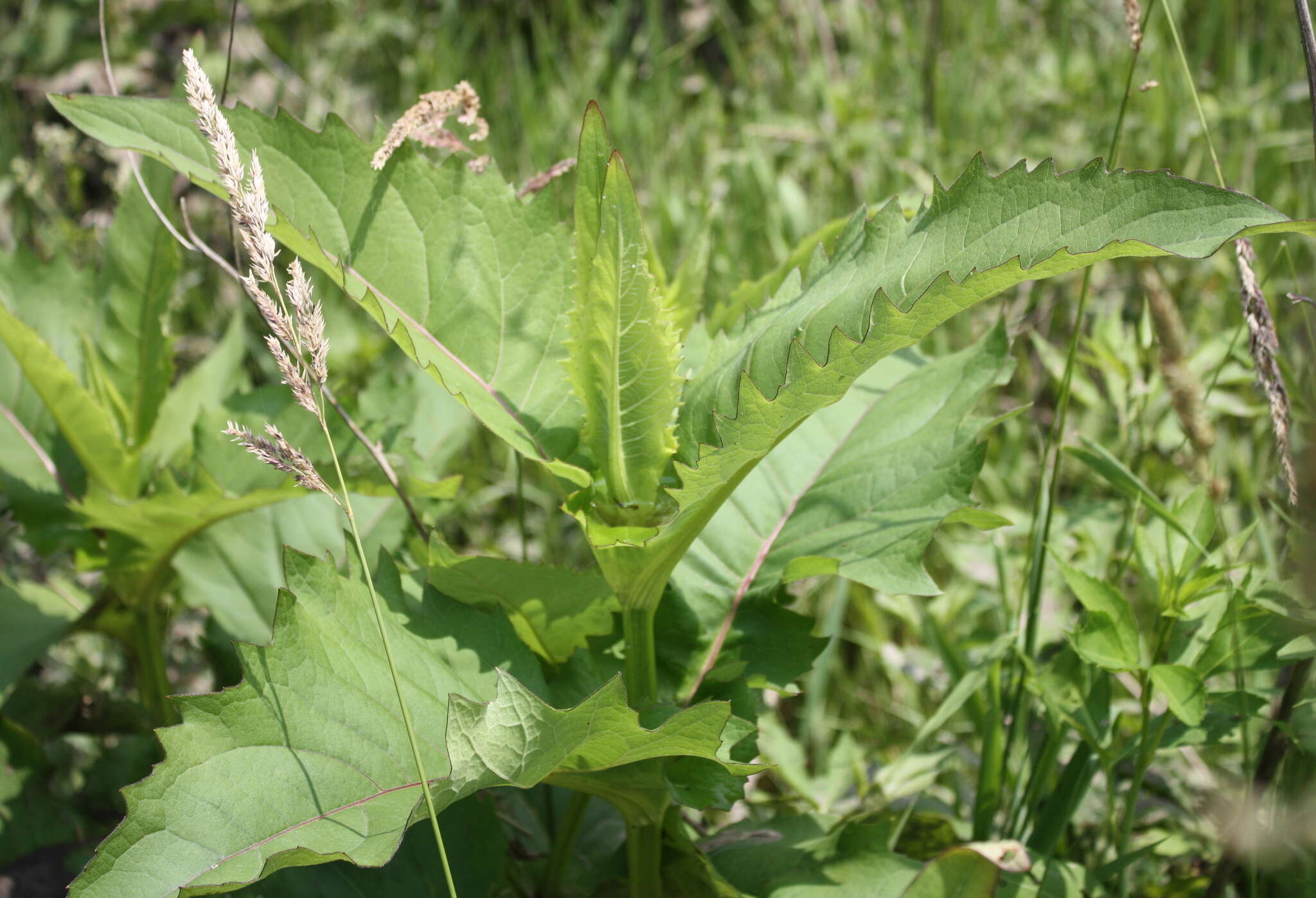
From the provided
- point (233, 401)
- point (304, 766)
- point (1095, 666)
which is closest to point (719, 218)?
point (233, 401)

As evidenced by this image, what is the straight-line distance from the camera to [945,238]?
3.15ft

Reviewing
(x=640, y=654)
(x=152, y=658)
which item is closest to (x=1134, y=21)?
(x=640, y=654)

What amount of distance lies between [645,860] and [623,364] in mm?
595

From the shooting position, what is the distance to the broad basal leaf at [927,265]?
2.72 ft

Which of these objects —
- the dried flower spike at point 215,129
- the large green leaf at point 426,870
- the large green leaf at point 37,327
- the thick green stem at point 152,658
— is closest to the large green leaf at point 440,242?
the dried flower spike at point 215,129

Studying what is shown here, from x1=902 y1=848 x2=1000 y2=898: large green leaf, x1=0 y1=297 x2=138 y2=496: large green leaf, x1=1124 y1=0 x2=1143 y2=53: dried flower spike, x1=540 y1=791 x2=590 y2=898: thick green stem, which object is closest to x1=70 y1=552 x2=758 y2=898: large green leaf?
x1=540 y1=791 x2=590 y2=898: thick green stem

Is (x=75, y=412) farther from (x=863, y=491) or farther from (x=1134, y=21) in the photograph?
(x=1134, y=21)

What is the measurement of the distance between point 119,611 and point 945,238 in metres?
1.34

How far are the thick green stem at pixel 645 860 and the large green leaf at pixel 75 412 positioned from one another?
Answer: 0.90 m

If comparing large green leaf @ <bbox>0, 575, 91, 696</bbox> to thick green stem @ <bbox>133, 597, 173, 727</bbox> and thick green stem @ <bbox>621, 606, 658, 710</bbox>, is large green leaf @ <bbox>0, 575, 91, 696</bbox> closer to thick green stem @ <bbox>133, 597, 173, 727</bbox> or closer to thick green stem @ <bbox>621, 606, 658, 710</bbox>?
thick green stem @ <bbox>133, 597, 173, 727</bbox>

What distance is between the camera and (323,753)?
3.17 ft

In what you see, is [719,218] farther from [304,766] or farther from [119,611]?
[304,766]

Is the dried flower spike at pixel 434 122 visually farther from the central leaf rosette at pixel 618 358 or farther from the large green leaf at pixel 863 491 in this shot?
the large green leaf at pixel 863 491

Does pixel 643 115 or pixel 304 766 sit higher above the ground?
pixel 643 115
